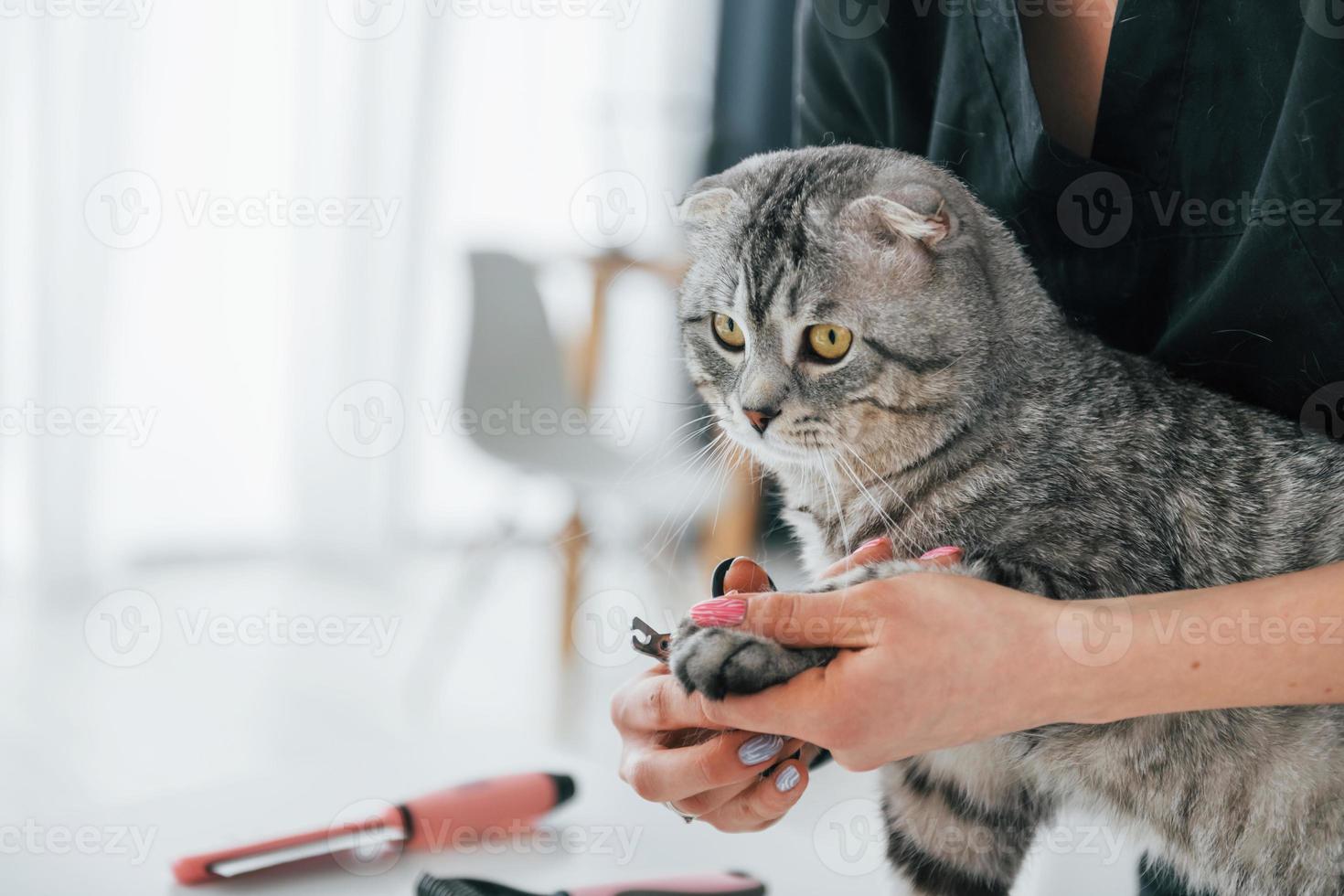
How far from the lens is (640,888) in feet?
2.81

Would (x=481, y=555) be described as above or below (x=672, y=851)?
below

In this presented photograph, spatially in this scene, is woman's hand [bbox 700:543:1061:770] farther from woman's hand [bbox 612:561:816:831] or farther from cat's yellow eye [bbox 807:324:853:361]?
cat's yellow eye [bbox 807:324:853:361]

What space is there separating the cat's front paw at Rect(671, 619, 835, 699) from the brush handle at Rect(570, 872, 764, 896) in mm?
214

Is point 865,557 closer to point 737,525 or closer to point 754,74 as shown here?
point 737,525

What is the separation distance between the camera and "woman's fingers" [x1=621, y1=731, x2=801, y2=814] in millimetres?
774

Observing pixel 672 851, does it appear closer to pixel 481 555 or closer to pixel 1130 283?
pixel 1130 283

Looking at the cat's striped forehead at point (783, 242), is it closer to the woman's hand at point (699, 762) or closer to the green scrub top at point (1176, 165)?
the green scrub top at point (1176, 165)

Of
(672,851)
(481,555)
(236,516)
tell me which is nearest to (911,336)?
(672,851)

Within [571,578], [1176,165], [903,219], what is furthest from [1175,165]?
[571,578]

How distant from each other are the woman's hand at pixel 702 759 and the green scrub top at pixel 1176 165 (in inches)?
17.1

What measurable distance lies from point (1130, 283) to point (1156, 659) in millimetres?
400

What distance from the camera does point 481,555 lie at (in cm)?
304

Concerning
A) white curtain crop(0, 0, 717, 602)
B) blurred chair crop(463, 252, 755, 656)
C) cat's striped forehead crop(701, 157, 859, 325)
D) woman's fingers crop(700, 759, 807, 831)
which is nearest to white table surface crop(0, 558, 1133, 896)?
woman's fingers crop(700, 759, 807, 831)

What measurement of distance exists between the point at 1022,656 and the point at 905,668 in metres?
0.08
